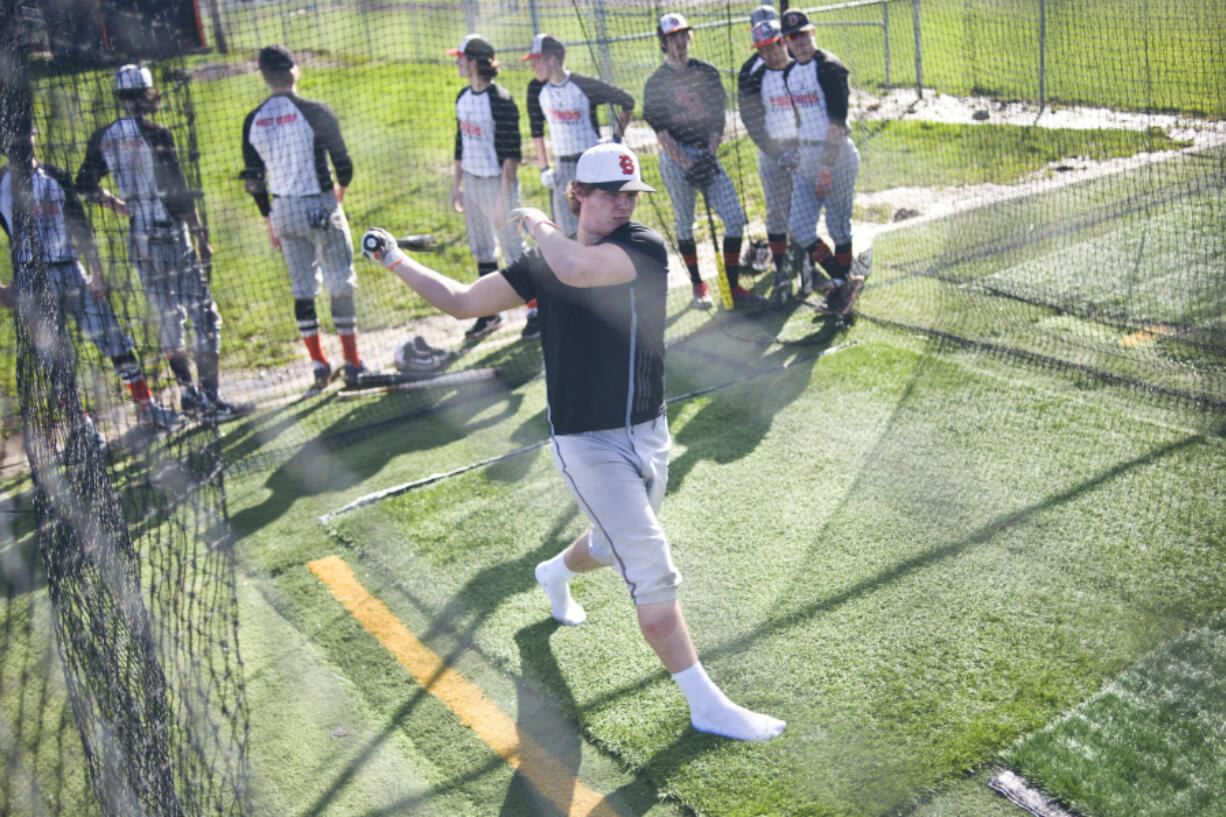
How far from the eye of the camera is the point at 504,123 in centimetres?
814

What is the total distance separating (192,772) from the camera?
408 centimetres

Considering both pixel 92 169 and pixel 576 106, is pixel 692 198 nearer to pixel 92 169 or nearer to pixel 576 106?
pixel 576 106

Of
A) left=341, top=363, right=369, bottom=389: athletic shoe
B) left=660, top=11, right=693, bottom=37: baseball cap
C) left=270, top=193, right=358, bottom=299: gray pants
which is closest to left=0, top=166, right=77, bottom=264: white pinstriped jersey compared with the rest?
left=270, top=193, right=358, bottom=299: gray pants

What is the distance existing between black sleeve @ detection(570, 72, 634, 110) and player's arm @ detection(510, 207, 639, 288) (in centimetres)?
482

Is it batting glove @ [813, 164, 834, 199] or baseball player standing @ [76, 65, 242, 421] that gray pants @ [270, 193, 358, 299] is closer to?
baseball player standing @ [76, 65, 242, 421]

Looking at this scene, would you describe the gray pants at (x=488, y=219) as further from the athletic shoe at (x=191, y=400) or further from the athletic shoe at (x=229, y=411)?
the athletic shoe at (x=191, y=400)

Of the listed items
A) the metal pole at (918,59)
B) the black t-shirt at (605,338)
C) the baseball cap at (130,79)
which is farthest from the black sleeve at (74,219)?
the metal pole at (918,59)

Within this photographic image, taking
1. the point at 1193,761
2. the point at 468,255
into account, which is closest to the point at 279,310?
the point at 468,255

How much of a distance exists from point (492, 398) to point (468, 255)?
377 cm

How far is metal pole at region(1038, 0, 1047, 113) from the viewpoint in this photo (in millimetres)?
9594

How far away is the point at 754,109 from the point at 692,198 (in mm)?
897

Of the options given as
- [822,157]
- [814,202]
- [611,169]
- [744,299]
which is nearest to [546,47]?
[822,157]

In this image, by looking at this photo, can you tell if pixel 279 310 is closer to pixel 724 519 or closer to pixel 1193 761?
pixel 724 519

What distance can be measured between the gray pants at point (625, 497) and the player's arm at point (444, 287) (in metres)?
0.59
